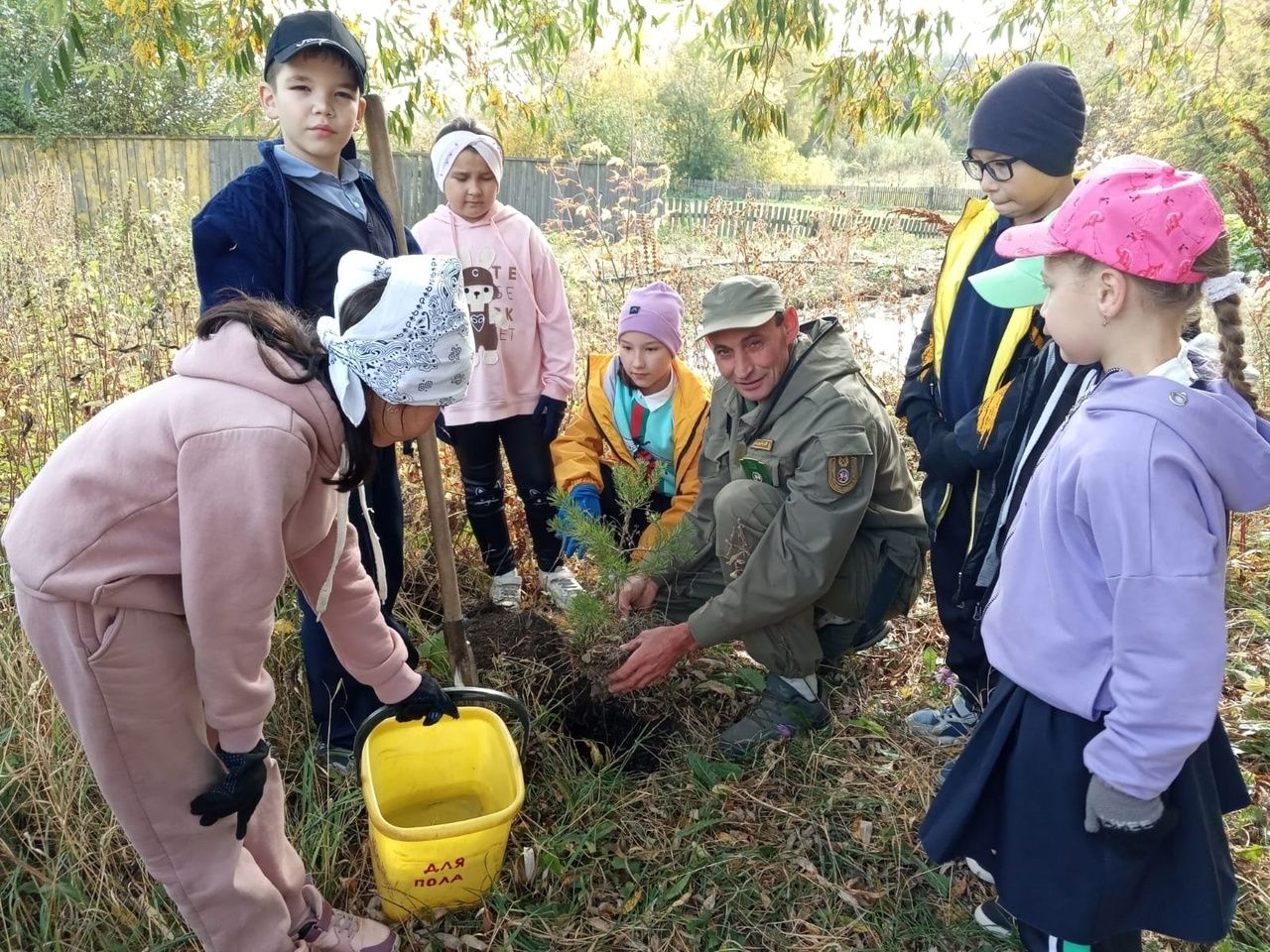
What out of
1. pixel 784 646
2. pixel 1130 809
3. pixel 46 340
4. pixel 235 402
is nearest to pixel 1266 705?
pixel 784 646

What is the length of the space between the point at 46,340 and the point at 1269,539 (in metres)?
5.18

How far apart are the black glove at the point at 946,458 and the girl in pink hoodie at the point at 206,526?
1426 millimetres

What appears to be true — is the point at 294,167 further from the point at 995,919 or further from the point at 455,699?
the point at 995,919

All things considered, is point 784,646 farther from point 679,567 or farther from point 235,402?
point 235,402

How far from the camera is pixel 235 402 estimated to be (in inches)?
54.4

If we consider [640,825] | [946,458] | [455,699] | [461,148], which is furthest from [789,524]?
[461,148]

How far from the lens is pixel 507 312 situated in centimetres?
328

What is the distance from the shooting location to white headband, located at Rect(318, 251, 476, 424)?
4.66 ft

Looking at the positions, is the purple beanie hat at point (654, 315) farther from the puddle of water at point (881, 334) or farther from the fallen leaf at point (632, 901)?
the fallen leaf at point (632, 901)

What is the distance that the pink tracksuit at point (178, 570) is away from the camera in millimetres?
1368

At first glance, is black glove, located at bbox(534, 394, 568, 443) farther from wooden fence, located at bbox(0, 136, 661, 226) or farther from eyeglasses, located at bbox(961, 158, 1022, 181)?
wooden fence, located at bbox(0, 136, 661, 226)

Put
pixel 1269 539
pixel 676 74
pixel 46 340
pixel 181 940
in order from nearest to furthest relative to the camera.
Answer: pixel 181 940, pixel 46 340, pixel 1269 539, pixel 676 74

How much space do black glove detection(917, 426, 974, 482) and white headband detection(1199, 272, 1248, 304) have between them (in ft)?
3.05

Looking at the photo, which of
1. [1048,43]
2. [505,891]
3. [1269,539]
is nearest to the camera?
[505,891]
